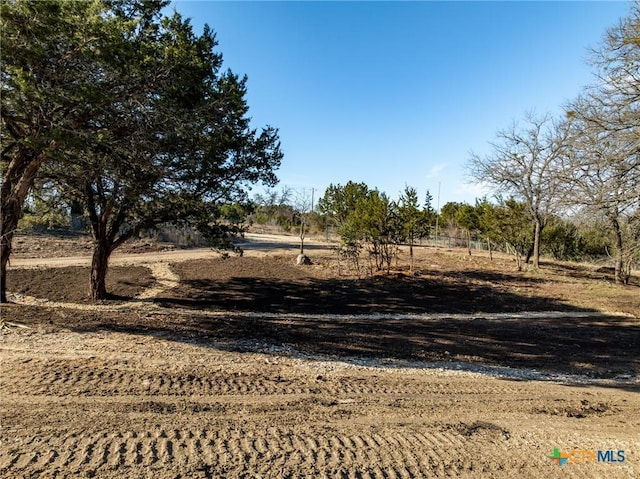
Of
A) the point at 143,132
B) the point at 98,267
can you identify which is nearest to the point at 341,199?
the point at 98,267

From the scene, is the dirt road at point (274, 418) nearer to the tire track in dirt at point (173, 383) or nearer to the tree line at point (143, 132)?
the tire track in dirt at point (173, 383)

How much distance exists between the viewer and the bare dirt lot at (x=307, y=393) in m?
3.28

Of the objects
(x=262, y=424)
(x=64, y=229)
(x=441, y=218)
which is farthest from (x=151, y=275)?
(x=441, y=218)

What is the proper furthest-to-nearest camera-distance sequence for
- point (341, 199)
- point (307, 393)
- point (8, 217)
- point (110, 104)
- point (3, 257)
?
point (341, 199)
point (3, 257)
point (8, 217)
point (110, 104)
point (307, 393)

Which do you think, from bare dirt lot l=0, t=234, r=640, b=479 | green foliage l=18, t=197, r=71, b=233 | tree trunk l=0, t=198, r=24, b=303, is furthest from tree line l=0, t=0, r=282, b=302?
bare dirt lot l=0, t=234, r=640, b=479

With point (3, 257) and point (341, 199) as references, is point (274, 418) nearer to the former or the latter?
point (3, 257)

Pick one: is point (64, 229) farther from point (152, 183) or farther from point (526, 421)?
point (526, 421)

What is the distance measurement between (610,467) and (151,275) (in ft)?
54.2

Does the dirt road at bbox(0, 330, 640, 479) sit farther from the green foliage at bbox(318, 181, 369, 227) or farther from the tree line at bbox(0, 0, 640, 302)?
the green foliage at bbox(318, 181, 369, 227)

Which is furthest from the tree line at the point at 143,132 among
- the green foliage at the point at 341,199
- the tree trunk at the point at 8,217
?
the green foliage at the point at 341,199

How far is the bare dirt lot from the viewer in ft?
10.8

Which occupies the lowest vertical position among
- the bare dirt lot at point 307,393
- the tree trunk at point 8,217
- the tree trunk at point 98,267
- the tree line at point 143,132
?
the bare dirt lot at point 307,393

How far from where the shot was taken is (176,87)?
7.60 meters

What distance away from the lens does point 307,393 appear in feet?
16.2
